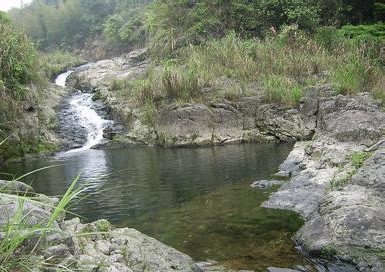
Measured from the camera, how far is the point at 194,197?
338 inches

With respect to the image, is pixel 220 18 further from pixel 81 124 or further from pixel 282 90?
pixel 81 124

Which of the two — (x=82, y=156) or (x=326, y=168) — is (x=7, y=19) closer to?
(x=82, y=156)

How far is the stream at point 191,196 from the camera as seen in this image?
19.0ft

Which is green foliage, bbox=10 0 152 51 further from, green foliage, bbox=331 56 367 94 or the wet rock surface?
the wet rock surface

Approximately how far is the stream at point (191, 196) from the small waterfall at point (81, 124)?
1.50m

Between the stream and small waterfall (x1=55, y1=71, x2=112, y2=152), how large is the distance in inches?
59.2

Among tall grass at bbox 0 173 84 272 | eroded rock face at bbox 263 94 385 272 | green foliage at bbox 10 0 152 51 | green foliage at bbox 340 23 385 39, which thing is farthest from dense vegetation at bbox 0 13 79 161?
green foliage at bbox 10 0 152 51

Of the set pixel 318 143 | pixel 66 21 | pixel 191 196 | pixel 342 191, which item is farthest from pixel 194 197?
pixel 66 21

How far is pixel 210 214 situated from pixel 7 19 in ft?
47.8

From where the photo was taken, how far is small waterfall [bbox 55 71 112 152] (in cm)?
1773

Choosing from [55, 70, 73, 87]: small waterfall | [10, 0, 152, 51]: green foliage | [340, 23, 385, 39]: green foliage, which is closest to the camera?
[340, 23, 385, 39]: green foliage

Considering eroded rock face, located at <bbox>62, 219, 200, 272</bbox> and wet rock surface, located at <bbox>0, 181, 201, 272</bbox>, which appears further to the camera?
eroded rock face, located at <bbox>62, 219, 200, 272</bbox>

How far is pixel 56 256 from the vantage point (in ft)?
11.1

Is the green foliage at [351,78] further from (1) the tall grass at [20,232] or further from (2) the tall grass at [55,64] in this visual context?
(2) the tall grass at [55,64]
